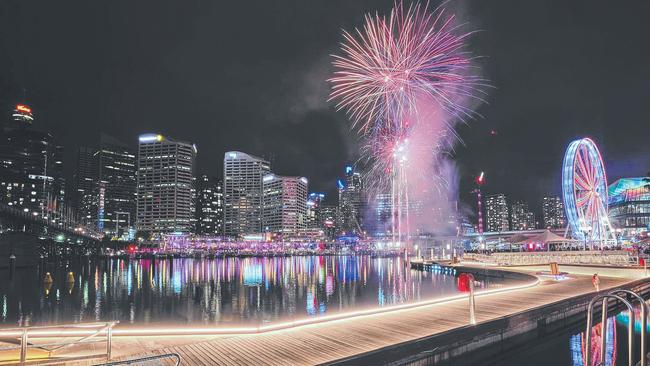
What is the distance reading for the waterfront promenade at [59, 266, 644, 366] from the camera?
32.4 feet

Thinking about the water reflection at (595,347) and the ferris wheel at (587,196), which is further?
the ferris wheel at (587,196)

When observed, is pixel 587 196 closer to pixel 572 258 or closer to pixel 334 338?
pixel 572 258

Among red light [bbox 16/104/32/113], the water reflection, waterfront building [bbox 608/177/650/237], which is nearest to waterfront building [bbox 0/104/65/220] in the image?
red light [bbox 16/104/32/113]

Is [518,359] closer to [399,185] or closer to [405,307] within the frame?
[405,307]

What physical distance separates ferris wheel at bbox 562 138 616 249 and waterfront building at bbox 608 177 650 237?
72751mm

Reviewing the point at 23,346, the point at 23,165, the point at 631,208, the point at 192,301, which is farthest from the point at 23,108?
the point at 631,208

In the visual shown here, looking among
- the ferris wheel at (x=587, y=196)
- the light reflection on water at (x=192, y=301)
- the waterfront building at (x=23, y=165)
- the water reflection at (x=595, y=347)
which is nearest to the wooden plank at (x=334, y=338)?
the water reflection at (x=595, y=347)

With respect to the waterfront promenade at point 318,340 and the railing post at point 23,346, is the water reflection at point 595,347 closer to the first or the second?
the waterfront promenade at point 318,340

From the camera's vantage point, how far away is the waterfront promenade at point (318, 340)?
9.87 m

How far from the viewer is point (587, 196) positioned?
220 feet

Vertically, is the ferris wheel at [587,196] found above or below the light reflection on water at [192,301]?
above

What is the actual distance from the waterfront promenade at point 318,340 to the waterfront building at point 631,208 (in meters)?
137

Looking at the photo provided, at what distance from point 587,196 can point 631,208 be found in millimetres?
86035

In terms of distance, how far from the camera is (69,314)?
2645 cm
